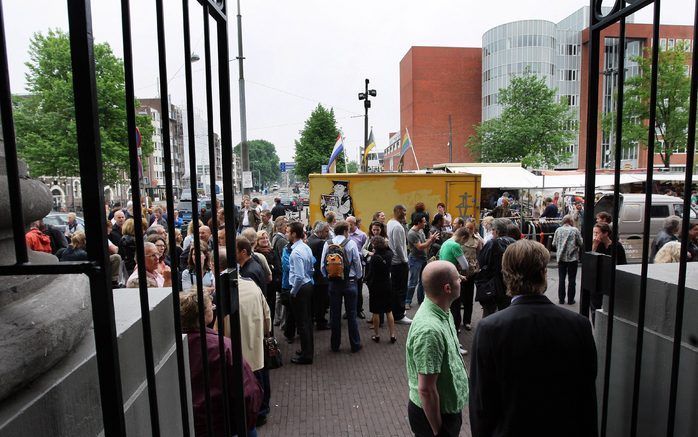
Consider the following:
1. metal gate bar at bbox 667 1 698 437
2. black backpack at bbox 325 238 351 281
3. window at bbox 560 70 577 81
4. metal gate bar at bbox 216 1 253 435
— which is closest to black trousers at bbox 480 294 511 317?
black backpack at bbox 325 238 351 281

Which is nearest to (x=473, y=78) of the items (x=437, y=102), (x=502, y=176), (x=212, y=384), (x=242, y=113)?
(x=437, y=102)

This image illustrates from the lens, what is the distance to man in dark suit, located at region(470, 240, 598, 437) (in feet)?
6.86

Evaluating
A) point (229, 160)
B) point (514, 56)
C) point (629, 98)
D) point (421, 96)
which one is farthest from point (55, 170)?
point (514, 56)

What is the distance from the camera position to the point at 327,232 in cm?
756

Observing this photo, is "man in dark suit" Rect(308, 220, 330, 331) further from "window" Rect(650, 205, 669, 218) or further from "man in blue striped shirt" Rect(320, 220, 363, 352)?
"window" Rect(650, 205, 669, 218)

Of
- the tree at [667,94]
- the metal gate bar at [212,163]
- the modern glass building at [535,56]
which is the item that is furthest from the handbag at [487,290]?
the modern glass building at [535,56]

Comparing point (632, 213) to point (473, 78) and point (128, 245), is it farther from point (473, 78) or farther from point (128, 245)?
point (473, 78)

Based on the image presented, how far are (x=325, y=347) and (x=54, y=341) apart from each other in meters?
5.99

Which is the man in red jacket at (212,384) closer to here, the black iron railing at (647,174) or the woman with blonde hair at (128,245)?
the black iron railing at (647,174)

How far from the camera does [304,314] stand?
6191mm

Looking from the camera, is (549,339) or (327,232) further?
(327,232)

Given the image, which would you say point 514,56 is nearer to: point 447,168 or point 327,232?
point 447,168

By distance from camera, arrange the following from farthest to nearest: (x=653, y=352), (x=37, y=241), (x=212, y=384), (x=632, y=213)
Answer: (x=632, y=213)
(x=37, y=241)
(x=212, y=384)
(x=653, y=352)

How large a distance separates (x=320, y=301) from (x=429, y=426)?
15.9ft
